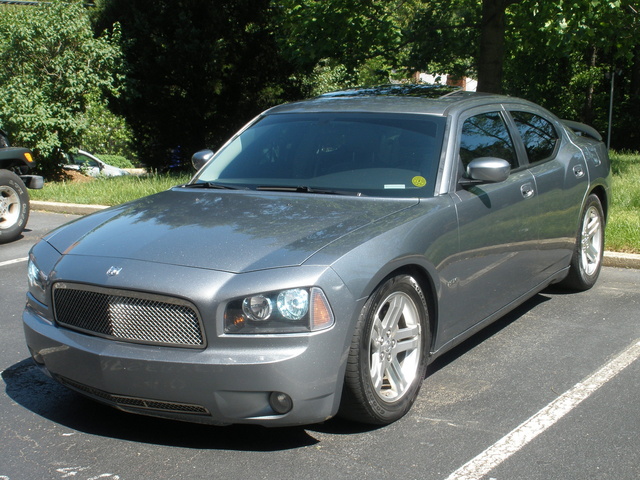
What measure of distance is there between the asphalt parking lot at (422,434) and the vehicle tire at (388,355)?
5.3 inches

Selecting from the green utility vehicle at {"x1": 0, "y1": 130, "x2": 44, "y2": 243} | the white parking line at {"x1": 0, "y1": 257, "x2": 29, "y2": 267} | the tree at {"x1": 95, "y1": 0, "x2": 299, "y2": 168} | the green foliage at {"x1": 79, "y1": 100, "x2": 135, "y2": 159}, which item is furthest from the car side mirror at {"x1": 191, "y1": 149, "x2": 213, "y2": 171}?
the tree at {"x1": 95, "y1": 0, "x2": 299, "y2": 168}

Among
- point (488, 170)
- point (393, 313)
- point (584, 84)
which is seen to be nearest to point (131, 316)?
point (393, 313)

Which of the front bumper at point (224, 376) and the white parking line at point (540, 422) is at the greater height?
the front bumper at point (224, 376)

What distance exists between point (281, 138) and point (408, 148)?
88 centimetres

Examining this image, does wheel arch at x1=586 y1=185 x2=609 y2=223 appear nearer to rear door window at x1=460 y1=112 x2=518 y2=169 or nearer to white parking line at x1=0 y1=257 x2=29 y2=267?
rear door window at x1=460 y1=112 x2=518 y2=169

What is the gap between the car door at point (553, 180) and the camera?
5.62 m

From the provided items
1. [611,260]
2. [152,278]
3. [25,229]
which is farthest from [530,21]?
[152,278]

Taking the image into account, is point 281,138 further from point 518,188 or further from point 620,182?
point 620,182

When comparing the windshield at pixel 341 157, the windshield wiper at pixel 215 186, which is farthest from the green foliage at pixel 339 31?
the windshield wiper at pixel 215 186

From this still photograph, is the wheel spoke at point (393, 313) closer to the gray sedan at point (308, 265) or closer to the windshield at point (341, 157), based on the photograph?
the gray sedan at point (308, 265)

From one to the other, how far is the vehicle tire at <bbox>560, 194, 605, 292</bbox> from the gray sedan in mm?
712

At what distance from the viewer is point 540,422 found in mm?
4105

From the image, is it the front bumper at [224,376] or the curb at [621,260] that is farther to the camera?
the curb at [621,260]

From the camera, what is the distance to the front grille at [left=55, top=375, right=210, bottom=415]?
142 inches
